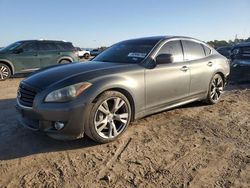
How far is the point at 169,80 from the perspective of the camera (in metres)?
5.34

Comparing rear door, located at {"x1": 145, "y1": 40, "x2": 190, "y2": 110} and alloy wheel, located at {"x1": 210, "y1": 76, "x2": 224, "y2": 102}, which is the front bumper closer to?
rear door, located at {"x1": 145, "y1": 40, "x2": 190, "y2": 110}

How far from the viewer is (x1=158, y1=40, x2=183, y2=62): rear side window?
553 centimetres

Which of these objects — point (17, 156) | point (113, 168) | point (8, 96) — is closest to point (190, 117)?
point (113, 168)

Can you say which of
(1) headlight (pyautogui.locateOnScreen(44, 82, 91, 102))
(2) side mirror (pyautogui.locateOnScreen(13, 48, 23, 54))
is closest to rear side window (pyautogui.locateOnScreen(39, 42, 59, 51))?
(2) side mirror (pyautogui.locateOnScreen(13, 48, 23, 54))

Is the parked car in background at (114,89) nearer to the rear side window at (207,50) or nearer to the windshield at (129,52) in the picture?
the windshield at (129,52)

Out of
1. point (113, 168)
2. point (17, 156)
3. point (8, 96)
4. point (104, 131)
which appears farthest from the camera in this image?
point (8, 96)

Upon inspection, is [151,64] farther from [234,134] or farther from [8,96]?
[8,96]

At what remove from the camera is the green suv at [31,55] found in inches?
487

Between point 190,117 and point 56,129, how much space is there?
8.92ft

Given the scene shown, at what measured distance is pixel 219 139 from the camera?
462cm

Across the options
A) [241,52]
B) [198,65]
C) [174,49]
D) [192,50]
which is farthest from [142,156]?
[241,52]

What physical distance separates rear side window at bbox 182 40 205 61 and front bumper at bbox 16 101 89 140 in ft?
9.04

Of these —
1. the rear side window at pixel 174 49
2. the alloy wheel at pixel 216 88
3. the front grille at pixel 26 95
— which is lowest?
the alloy wheel at pixel 216 88

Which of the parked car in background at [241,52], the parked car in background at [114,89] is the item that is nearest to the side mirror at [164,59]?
the parked car in background at [114,89]
